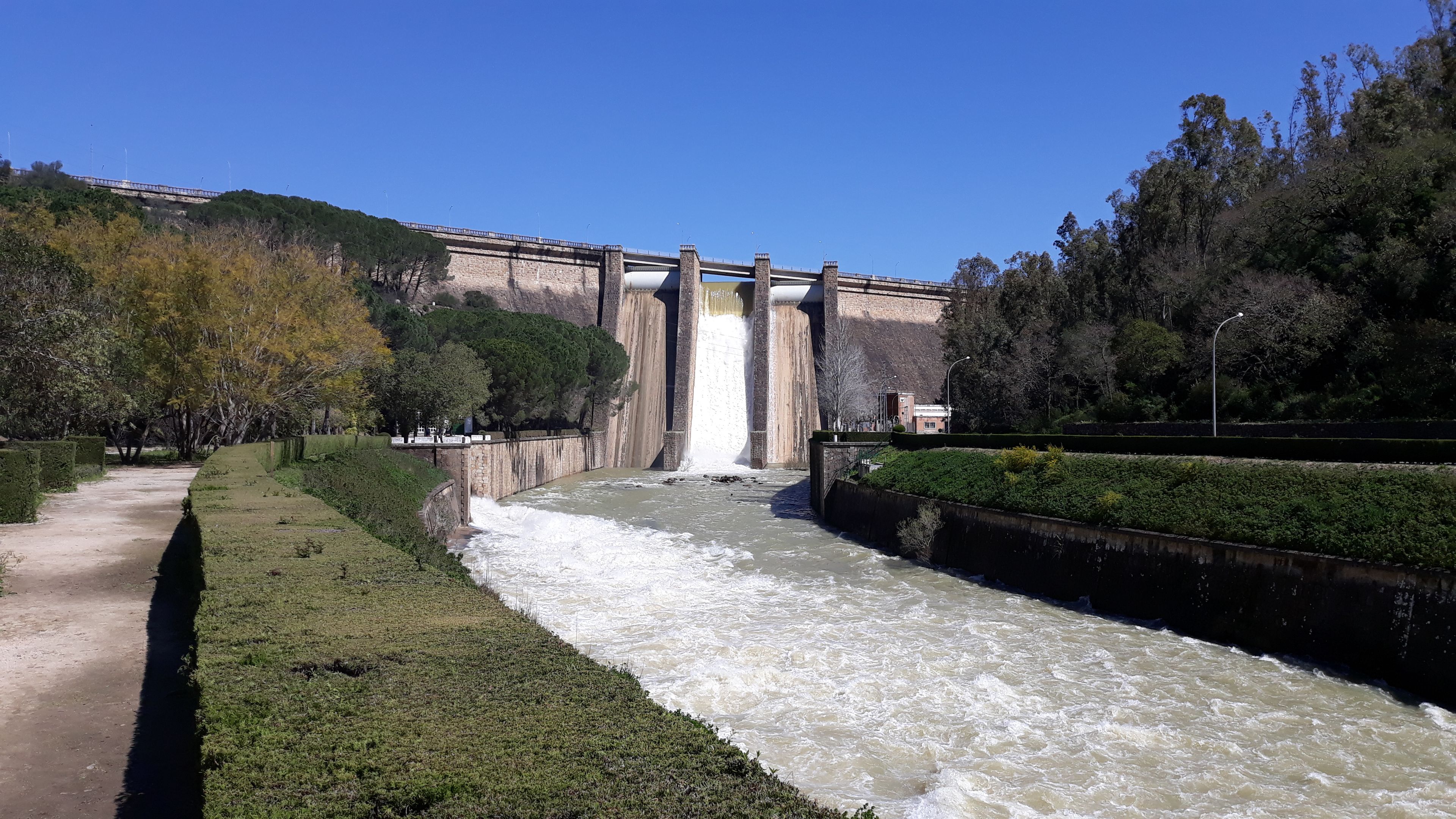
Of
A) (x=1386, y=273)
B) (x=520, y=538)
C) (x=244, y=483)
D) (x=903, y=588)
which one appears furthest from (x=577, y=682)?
(x=1386, y=273)

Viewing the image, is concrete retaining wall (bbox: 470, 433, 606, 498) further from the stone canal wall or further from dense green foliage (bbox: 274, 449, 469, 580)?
dense green foliage (bbox: 274, 449, 469, 580)

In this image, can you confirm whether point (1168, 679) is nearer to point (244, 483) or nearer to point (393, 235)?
point (244, 483)

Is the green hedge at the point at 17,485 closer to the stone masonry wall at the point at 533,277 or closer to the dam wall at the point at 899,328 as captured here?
the stone masonry wall at the point at 533,277

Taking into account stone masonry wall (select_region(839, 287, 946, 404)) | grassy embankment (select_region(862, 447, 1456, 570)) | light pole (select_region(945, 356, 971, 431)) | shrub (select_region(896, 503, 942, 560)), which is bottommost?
shrub (select_region(896, 503, 942, 560))

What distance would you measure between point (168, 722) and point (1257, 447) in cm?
2071

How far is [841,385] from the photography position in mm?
66625

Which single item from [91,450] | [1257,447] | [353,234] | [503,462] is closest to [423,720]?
[1257,447]

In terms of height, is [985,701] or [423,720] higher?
[423,720]

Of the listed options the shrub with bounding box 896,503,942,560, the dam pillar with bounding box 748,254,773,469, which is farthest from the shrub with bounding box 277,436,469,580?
the dam pillar with bounding box 748,254,773,469

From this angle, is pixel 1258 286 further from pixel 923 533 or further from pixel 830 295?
pixel 830 295

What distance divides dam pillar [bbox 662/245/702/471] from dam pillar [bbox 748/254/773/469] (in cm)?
446

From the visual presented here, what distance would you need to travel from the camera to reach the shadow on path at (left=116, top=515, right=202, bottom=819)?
6.03 meters

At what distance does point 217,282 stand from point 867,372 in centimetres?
5393

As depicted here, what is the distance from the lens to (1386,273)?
31.3 metres
